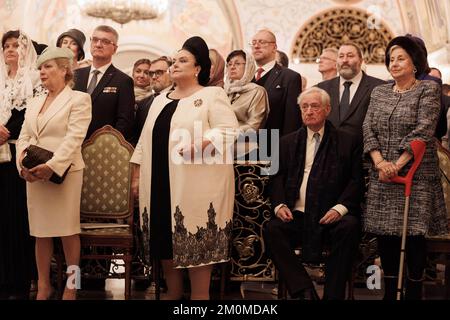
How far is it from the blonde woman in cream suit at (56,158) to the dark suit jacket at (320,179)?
54.7 inches

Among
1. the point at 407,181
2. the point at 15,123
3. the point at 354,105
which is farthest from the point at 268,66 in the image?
the point at 15,123

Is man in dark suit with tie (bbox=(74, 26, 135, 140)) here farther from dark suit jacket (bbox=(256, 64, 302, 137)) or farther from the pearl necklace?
the pearl necklace

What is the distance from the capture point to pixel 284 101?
263 inches

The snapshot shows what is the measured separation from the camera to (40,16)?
55.4ft

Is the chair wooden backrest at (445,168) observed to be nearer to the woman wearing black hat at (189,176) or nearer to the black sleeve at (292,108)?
the black sleeve at (292,108)

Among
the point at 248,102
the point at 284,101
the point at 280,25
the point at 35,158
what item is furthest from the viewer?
the point at 280,25

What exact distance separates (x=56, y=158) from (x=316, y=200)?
1.77 meters

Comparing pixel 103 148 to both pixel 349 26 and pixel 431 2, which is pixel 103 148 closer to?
pixel 431 2

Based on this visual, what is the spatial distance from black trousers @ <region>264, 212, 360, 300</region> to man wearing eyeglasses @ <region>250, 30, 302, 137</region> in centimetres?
137

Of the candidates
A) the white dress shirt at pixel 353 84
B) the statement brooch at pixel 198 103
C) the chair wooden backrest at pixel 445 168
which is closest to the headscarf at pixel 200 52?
the statement brooch at pixel 198 103

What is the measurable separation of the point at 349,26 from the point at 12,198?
10505mm

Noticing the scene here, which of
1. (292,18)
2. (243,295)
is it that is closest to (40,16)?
(292,18)

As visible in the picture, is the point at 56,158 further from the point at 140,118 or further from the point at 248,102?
the point at 248,102

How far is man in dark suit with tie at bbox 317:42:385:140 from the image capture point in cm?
622
